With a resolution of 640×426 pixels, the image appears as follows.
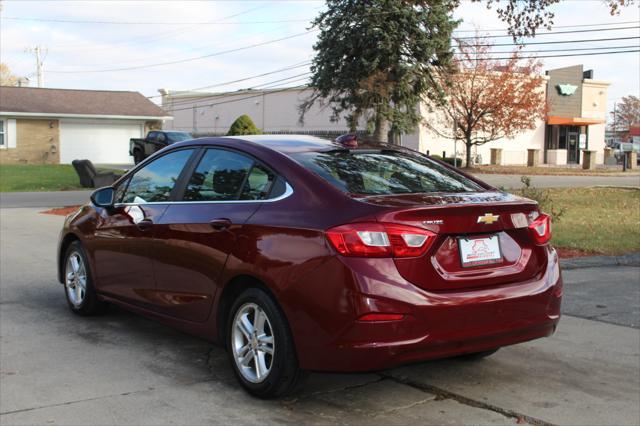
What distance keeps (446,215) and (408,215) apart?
0.82 feet

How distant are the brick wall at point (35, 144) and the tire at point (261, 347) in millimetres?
39902

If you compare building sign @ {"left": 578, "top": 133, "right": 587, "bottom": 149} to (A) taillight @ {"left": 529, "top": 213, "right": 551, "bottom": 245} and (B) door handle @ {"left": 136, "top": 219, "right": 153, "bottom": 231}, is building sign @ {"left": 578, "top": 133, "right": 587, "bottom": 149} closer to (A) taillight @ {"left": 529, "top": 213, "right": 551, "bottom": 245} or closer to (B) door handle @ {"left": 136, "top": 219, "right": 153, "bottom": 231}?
(A) taillight @ {"left": 529, "top": 213, "right": 551, "bottom": 245}

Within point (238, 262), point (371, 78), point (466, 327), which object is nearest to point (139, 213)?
point (238, 262)

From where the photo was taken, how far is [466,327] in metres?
4.20

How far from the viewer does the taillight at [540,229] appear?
4664mm

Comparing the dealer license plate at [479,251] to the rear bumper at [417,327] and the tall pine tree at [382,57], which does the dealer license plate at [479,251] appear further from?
the tall pine tree at [382,57]

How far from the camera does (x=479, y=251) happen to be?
4324 millimetres

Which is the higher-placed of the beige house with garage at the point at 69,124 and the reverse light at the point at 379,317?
the beige house with garage at the point at 69,124

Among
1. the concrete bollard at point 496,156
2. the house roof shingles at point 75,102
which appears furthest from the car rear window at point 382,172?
the concrete bollard at point 496,156

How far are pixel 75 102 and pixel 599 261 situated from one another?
132 ft

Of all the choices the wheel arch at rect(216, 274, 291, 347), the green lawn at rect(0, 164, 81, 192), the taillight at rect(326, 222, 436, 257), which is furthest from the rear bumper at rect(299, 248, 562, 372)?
the green lawn at rect(0, 164, 81, 192)

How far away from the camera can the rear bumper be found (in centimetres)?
402

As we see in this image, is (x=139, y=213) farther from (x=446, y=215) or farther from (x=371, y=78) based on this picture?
(x=371, y=78)

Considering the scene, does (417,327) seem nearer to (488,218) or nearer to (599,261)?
(488,218)
